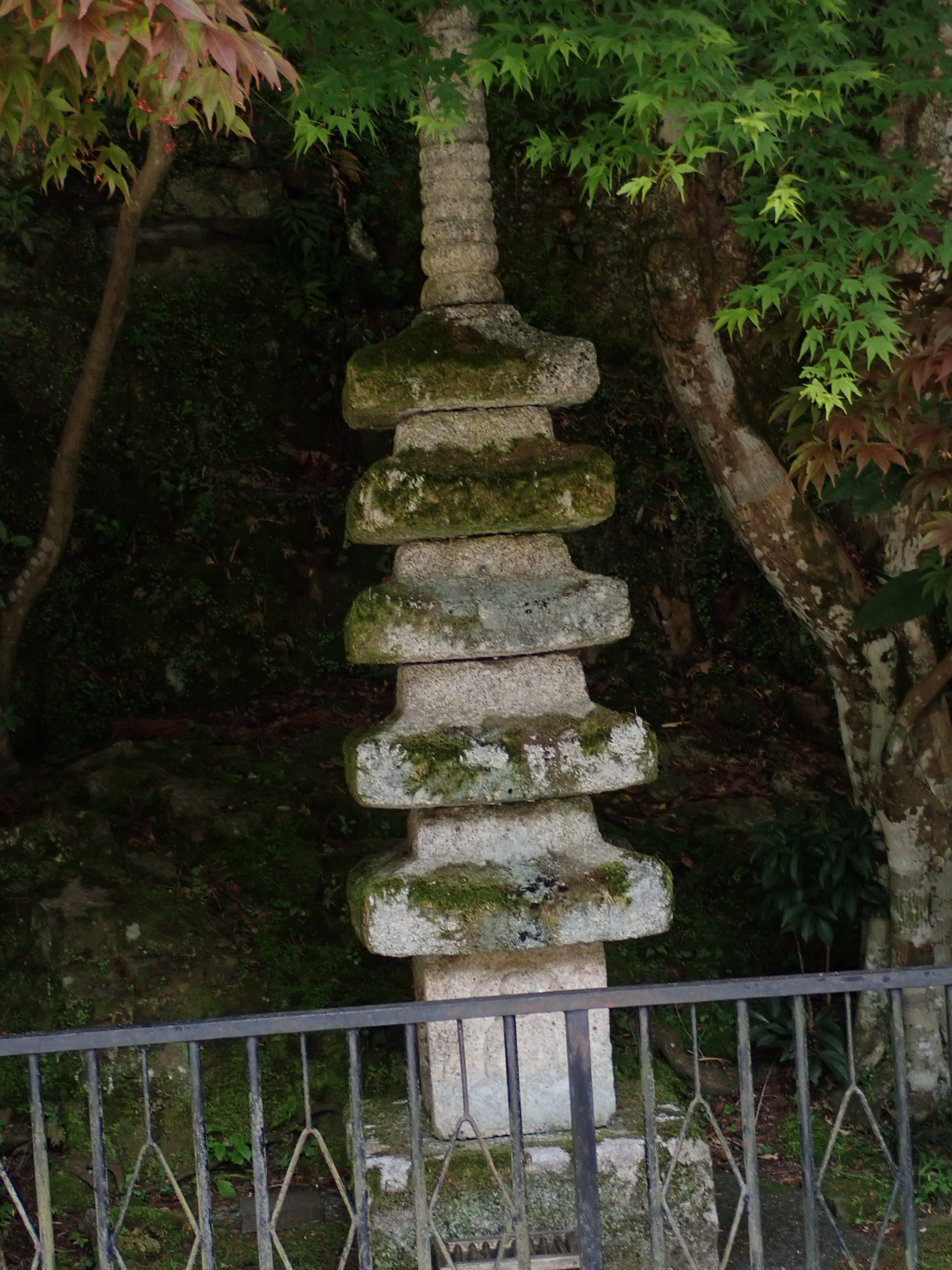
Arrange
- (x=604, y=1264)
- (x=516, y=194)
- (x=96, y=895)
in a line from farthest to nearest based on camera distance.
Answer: (x=516, y=194)
(x=96, y=895)
(x=604, y=1264)

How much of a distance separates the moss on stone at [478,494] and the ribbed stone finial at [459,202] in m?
0.58

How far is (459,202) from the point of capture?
179 inches

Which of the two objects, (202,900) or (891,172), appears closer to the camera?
(891,172)

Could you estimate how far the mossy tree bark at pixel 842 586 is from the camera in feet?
17.8

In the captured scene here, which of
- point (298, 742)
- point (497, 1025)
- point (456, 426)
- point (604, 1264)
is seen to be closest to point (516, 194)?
point (298, 742)

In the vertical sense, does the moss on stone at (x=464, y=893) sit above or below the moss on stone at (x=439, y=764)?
below

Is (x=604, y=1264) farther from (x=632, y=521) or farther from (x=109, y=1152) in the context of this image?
(x=632, y=521)

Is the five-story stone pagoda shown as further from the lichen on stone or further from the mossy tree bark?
the mossy tree bark

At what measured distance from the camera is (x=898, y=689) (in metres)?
5.65

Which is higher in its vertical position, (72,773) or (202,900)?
(72,773)

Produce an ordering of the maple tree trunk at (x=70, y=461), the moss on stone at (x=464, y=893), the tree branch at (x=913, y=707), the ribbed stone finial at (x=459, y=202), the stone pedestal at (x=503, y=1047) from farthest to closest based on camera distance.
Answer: the maple tree trunk at (x=70, y=461)
the tree branch at (x=913, y=707)
the stone pedestal at (x=503, y=1047)
the moss on stone at (x=464, y=893)
the ribbed stone finial at (x=459, y=202)

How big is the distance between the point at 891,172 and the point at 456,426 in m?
1.76

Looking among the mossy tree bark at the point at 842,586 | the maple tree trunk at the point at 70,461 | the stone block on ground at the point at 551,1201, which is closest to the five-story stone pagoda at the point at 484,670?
the stone block on ground at the point at 551,1201

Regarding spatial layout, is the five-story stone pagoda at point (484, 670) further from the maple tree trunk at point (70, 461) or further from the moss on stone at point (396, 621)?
the maple tree trunk at point (70, 461)
